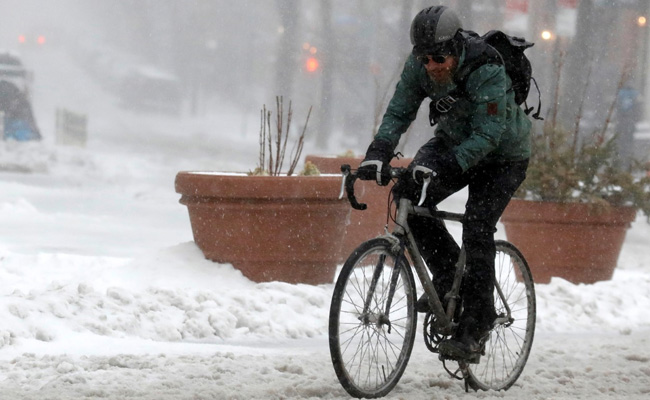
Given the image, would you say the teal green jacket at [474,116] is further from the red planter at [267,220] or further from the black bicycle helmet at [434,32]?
the red planter at [267,220]

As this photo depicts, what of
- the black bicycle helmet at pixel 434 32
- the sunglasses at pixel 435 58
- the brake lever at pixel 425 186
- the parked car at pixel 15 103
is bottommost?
the parked car at pixel 15 103

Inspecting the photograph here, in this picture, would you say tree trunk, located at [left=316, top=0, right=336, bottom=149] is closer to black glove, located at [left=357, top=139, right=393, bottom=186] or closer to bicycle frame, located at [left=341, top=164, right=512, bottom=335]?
bicycle frame, located at [left=341, top=164, right=512, bottom=335]

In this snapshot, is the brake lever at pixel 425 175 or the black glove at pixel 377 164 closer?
the brake lever at pixel 425 175

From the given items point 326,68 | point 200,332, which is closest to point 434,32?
point 200,332

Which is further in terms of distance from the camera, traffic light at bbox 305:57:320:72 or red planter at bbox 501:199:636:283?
traffic light at bbox 305:57:320:72

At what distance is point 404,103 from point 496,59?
0.48 m

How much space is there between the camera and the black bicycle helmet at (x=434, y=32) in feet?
15.8

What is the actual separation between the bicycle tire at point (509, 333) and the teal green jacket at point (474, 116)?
72 cm

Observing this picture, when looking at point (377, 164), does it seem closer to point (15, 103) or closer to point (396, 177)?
point (396, 177)

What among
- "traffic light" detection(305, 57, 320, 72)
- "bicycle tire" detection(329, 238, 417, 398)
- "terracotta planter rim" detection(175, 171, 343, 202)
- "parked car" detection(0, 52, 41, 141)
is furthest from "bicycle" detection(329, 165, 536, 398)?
"traffic light" detection(305, 57, 320, 72)

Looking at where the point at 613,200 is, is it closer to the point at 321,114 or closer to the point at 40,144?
the point at 40,144

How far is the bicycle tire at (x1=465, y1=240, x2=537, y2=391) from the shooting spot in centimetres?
557

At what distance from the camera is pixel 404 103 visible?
17.0 ft

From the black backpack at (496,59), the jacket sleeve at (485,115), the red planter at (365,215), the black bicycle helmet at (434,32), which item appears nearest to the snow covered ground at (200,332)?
the jacket sleeve at (485,115)
